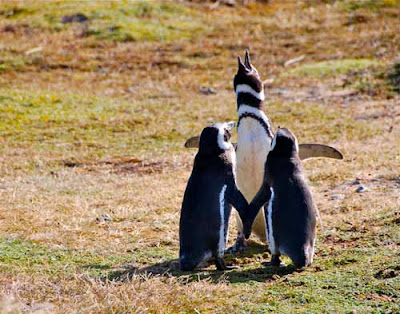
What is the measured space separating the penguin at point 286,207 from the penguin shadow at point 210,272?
13 centimetres

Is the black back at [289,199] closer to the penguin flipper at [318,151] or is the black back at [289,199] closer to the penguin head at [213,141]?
the penguin head at [213,141]

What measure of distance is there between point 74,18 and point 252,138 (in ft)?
49.6

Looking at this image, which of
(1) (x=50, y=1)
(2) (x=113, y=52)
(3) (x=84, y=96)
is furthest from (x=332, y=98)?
(1) (x=50, y=1)

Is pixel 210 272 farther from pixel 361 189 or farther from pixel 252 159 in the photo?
pixel 361 189

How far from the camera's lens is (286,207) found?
595 cm

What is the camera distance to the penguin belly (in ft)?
22.9

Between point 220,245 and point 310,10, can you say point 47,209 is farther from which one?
point 310,10

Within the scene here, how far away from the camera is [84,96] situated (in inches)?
579

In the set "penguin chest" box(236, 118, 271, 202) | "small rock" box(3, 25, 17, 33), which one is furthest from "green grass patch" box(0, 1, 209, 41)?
"penguin chest" box(236, 118, 271, 202)

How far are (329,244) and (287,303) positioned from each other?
162 centimetres

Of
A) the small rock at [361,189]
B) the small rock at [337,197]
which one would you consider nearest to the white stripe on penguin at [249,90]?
the small rock at [337,197]

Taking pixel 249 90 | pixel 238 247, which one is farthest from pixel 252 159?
pixel 238 247

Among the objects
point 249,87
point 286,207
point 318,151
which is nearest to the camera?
point 286,207

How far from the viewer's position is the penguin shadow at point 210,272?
5.74 meters
